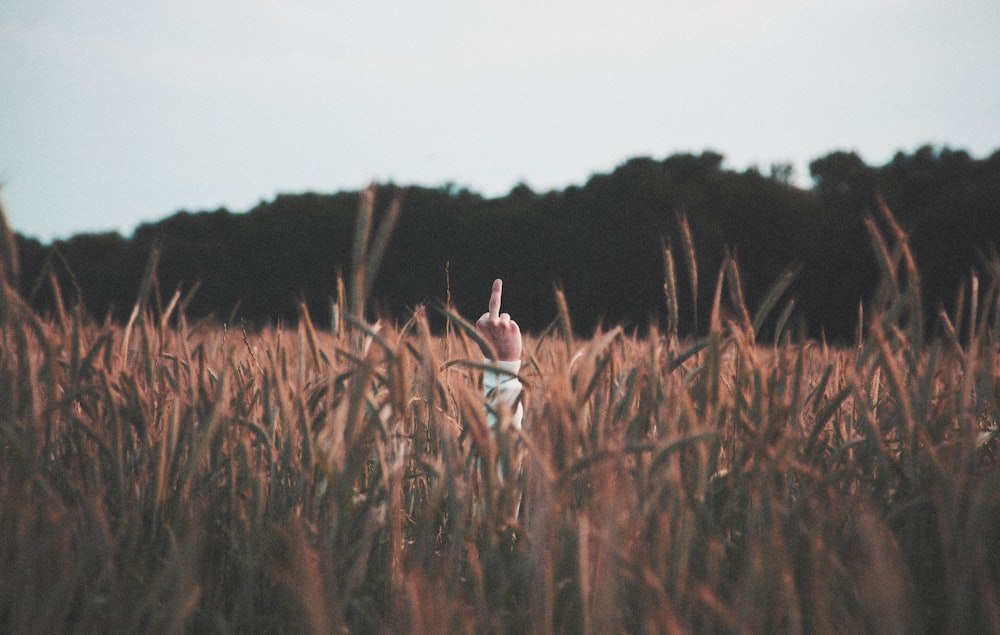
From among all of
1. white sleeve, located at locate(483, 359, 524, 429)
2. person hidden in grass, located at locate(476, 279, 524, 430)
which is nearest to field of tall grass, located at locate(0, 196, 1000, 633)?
white sleeve, located at locate(483, 359, 524, 429)

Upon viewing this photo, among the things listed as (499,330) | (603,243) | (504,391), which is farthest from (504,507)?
(603,243)

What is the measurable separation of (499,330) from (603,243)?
352 inches

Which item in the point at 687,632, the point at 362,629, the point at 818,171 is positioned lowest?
the point at 362,629

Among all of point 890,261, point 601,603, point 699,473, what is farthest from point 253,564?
point 890,261

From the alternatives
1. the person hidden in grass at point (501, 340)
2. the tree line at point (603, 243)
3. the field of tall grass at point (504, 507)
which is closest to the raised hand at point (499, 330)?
the person hidden in grass at point (501, 340)

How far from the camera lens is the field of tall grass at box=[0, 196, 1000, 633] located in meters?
0.76

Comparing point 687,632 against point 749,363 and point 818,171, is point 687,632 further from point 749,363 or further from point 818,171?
point 818,171

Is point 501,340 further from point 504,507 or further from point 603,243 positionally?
point 603,243

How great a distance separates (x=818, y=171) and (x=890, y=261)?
9.99 m

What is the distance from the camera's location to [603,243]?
34.6 ft

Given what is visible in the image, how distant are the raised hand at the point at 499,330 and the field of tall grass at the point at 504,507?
0.45 meters

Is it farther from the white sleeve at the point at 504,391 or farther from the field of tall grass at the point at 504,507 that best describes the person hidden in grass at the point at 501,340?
the field of tall grass at the point at 504,507

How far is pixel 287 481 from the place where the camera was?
48.3 inches

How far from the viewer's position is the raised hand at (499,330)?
Answer: 175cm
